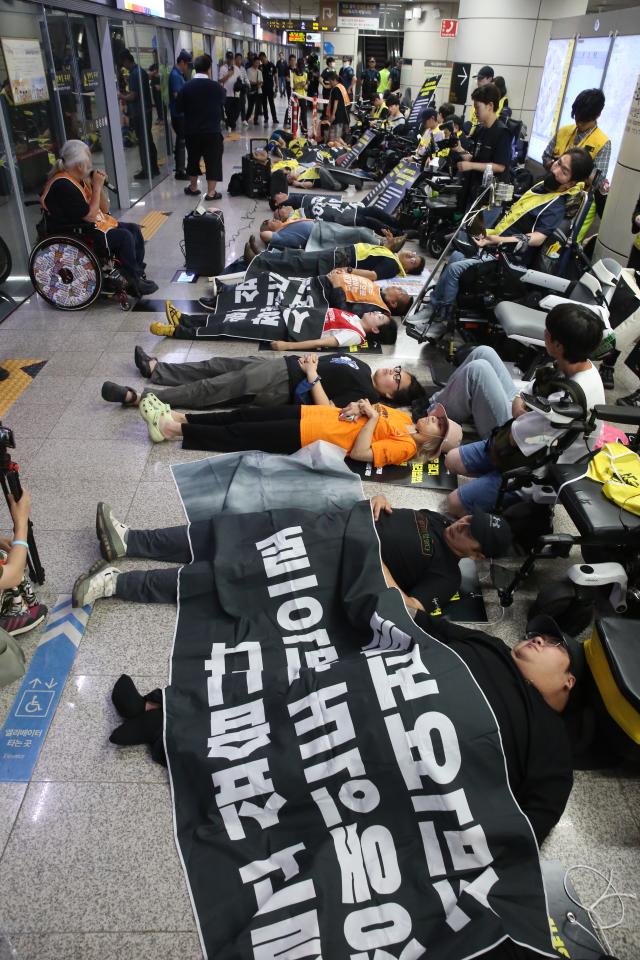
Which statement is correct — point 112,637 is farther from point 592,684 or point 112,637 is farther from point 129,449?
point 592,684

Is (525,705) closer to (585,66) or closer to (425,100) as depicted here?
(585,66)

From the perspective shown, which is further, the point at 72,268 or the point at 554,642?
the point at 72,268

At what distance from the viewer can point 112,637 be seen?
2.47 metres

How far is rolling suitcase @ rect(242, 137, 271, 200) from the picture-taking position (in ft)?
30.0

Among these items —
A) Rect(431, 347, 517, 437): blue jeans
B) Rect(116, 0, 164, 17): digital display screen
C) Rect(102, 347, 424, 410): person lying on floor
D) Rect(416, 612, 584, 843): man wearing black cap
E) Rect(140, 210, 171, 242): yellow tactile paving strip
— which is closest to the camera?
Rect(416, 612, 584, 843): man wearing black cap

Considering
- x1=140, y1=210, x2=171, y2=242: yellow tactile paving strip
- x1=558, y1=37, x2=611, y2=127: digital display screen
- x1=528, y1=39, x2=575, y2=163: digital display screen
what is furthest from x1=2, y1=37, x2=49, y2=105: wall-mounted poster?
x1=528, y1=39, x2=575, y2=163: digital display screen

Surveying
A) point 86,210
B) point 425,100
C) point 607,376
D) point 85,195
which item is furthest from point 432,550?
point 425,100

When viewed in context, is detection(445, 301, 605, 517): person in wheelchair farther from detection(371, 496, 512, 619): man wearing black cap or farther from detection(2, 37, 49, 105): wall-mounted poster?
detection(2, 37, 49, 105): wall-mounted poster

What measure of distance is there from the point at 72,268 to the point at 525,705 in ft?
15.7

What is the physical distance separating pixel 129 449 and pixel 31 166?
3.82m

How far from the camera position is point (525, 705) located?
1897mm

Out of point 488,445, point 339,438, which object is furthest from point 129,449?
point 488,445

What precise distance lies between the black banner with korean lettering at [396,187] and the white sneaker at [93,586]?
20.3 ft

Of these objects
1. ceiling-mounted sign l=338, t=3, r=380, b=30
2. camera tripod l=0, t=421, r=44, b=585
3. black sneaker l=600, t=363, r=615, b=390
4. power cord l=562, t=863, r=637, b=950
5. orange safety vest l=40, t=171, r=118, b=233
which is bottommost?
power cord l=562, t=863, r=637, b=950
